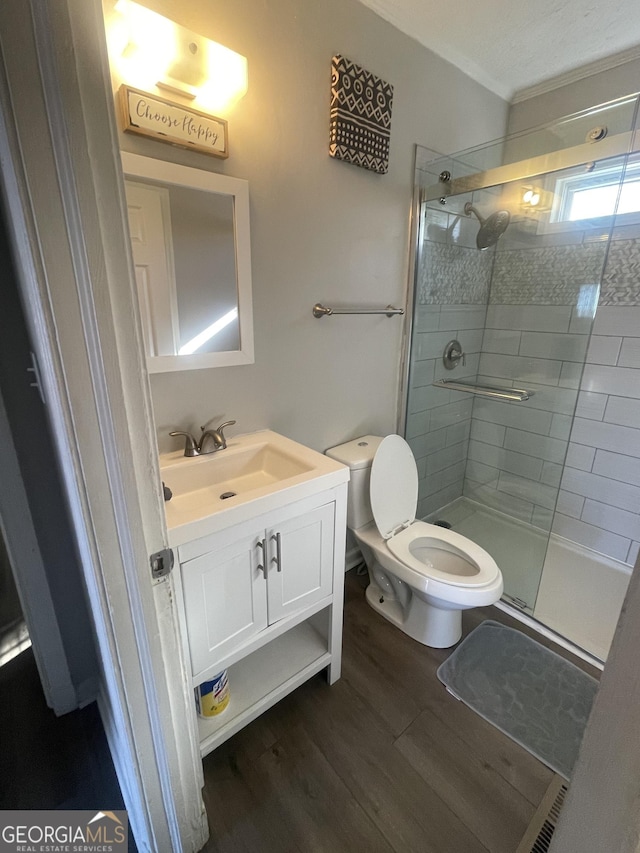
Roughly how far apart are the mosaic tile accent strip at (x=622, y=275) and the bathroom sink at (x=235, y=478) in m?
1.87

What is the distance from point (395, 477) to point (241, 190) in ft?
4.38

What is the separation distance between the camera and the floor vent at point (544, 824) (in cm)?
94

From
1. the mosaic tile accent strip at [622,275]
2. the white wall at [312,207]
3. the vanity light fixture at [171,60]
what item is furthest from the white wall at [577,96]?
the vanity light fixture at [171,60]

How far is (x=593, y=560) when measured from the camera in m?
2.30

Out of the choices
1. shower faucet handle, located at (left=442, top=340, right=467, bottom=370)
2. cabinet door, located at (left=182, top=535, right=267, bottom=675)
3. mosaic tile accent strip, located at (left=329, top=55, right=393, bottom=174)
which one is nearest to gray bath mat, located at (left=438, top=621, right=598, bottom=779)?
cabinet door, located at (left=182, top=535, right=267, bottom=675)

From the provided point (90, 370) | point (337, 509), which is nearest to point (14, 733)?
point (337, 509)

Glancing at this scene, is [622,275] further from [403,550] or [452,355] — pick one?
[403,550]

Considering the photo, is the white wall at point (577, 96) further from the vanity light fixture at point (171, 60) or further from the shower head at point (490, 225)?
the vanity light fixture at point (171, 60)

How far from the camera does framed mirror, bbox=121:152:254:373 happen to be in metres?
1.22

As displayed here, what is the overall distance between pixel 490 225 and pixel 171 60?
5.60 ft

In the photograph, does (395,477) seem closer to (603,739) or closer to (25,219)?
(603,739)

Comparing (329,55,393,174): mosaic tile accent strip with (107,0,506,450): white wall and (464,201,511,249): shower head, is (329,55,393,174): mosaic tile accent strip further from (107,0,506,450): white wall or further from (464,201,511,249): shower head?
(464,201,511,249): shower head

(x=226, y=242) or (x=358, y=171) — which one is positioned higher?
(x=358, y=171)

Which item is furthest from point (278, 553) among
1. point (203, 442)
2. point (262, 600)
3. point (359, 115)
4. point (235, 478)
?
point (359, 115)
